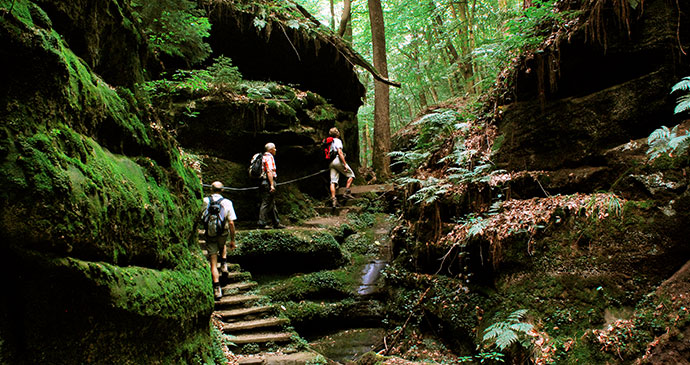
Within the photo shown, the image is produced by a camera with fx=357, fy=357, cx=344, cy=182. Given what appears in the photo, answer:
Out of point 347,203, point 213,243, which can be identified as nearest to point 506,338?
point 213,243

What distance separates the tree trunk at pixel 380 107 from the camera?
14.3 m

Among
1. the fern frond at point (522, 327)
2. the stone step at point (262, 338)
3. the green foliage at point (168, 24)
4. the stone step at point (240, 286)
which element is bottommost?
the stone step at point (262, 338)

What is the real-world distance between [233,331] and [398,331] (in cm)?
302

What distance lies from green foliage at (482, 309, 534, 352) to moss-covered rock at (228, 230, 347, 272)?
15.2ft

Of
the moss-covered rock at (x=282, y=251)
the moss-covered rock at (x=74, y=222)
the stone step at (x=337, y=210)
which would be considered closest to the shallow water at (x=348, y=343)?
the moss-covered rock at (x=282, y=251)

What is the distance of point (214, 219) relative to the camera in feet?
22.1

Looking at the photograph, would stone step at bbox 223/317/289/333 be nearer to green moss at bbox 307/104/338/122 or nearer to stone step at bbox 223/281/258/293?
stone step at bbox 223/281/258/293

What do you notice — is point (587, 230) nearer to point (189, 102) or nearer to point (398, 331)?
point (398, 331)

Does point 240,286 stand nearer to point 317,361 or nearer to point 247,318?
point 247,318

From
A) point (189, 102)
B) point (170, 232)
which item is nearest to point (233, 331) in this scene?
point (170, 232)

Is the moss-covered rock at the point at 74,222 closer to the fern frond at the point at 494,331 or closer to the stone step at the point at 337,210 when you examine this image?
the fern frond at the point at 494,331

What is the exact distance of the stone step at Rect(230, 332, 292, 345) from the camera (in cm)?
601

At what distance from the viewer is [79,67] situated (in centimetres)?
328

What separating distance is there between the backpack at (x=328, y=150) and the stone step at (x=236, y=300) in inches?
221
